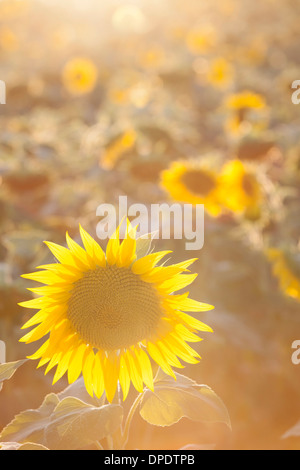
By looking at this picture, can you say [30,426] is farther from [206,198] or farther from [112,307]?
[206,198]

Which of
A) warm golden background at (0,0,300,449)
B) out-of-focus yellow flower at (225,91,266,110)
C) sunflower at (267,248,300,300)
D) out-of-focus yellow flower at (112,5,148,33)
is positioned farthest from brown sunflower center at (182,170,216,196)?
out-of-focus yellow flower at (112,5,148,33)

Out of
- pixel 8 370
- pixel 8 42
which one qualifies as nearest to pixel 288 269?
pixel 8 370

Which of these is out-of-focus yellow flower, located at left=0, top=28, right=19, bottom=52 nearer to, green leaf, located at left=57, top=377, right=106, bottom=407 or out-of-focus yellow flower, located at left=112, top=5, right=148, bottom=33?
out-of-focus yellow flower, located at left=112, top=5, right=148, bottom=33

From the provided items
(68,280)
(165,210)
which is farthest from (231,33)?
(68,280)

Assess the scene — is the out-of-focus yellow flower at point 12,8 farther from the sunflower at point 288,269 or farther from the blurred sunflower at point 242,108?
the sunflower at point 288,269

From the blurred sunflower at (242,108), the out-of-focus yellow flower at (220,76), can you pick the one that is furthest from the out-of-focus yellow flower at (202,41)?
the blurred sunflower at (242,108)

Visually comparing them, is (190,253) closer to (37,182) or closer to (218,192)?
(218,192)
